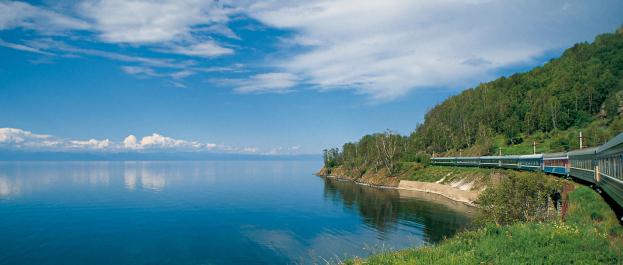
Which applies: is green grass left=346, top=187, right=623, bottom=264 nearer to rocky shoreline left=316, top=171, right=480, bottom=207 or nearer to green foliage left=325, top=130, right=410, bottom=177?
rocky shoreline left=316, top=171, right=480, bottom=207

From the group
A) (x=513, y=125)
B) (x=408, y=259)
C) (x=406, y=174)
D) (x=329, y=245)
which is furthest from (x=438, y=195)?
(x=408, y=259)

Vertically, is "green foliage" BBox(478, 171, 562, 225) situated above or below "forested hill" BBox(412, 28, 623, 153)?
below

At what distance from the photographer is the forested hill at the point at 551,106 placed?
142125mm

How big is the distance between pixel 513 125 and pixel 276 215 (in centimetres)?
12049

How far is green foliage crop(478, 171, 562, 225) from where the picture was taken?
126 feet

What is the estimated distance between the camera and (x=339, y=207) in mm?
85312

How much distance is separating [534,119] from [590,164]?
132 m

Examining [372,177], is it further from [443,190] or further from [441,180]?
[443,190]

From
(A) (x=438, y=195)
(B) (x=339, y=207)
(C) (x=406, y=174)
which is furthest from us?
(C) (x=406, y=174)

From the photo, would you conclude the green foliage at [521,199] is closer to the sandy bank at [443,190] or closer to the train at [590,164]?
the train at [590,164]

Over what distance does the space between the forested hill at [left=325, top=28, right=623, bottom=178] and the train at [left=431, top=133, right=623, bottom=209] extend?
51.5 m

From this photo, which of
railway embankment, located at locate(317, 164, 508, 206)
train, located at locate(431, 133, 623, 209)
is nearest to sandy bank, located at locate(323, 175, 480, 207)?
railway embankment, located at locate(317, 164, 508, 206)

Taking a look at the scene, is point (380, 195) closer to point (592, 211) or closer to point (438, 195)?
point (438, 195)

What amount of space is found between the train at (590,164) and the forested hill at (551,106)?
5184 cm
